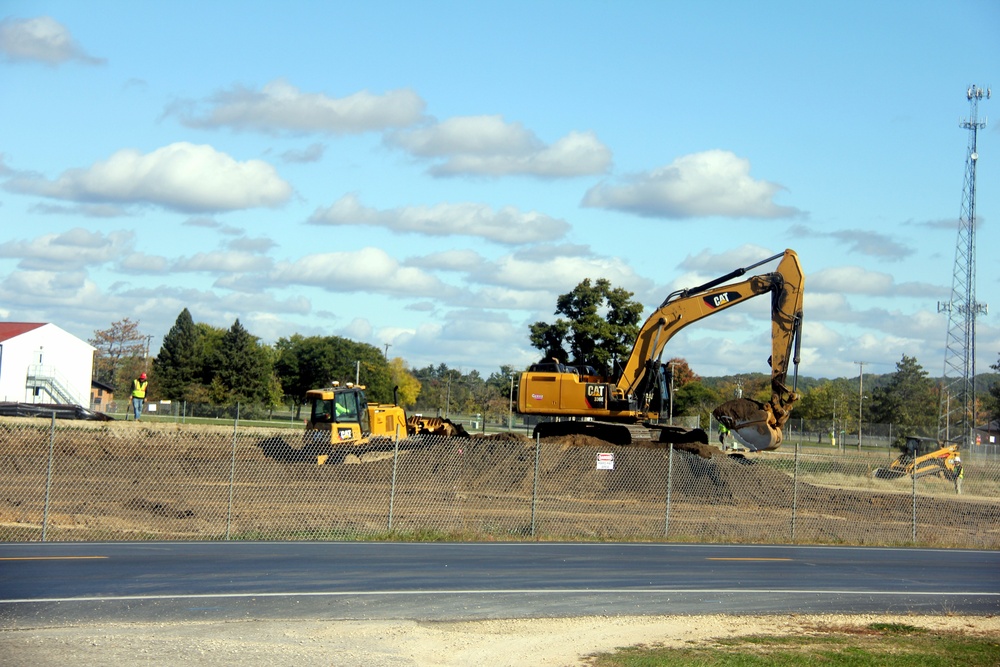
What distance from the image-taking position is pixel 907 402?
90000 mm

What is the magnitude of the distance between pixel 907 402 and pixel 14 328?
235 feet

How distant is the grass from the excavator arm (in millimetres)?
15514

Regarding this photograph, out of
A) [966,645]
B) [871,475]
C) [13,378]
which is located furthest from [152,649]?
[13,378]

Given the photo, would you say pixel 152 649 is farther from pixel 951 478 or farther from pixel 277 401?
pixel 277 401

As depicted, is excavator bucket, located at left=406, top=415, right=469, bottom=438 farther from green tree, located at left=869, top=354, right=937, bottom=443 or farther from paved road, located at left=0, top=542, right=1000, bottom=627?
green tree, located at left=869, top=354, right=937, bottom=443

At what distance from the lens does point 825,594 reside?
15258mm

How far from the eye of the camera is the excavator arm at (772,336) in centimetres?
2825

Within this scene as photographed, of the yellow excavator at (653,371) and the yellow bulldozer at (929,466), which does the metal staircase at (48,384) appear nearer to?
the yellow excavator at (653,371)

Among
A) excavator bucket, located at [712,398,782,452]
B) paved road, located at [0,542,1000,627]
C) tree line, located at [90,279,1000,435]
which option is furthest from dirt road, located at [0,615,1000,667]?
tree line, located at [90,279,1000,435]

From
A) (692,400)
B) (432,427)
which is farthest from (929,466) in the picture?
(692,400)

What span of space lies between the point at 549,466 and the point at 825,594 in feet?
49.4

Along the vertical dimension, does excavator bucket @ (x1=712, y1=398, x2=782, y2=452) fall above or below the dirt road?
above

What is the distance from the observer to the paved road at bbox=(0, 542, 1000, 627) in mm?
12109

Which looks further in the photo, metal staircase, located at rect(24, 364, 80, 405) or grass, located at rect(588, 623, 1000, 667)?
metal staircase, located at rect(24, 364, 80, 405)
